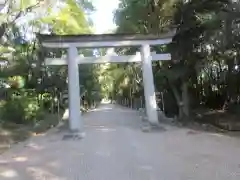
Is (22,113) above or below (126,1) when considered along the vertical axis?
below

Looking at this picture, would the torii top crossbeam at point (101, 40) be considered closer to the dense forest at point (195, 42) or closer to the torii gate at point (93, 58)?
the torii gate at point (93, 58)

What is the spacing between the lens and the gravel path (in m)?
5.91

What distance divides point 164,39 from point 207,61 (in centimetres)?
362

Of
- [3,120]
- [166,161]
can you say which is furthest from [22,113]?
[166,161]

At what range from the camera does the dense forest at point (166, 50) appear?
1455 cm

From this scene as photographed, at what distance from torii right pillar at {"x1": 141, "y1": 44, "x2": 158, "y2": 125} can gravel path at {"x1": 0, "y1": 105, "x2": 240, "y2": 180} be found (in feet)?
8.38

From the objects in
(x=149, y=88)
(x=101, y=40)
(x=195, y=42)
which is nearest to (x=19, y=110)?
(x=101, y=40)

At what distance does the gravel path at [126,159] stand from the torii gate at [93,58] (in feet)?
7.52

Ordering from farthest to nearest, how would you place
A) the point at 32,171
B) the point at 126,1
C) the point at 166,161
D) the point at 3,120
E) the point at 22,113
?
the point at 126,1 → the point at 22,113 → the point at 3,120 → the point at 166,161 → the point at 32,171

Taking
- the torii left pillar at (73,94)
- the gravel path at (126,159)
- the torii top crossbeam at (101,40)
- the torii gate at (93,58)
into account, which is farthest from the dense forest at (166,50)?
the gravel path at (126,159)

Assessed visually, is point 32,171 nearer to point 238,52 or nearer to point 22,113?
point 22,113

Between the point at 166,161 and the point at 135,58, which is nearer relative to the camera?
the point at 166,161

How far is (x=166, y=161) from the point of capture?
22.9ft

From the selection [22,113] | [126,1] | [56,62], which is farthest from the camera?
[126,1]
